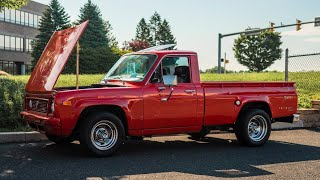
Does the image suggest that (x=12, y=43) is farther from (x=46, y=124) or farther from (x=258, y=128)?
(x=46, y=124)

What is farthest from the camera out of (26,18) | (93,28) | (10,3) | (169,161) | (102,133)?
(26,18)

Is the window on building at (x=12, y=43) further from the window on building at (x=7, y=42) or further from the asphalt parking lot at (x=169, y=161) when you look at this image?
the asphalt parking lot at (x=169, y=161)

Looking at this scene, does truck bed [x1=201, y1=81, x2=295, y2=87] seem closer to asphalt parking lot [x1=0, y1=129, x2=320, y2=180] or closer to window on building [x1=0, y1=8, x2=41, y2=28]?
asphalt parking lot [x1=0, y1=129, x2=320, y2=180]

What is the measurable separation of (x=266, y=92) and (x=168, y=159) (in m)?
2.93

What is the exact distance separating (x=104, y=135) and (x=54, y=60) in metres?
1.86

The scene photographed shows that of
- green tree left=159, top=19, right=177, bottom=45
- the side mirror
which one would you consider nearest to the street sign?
the side mirror

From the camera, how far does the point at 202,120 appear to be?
857 cm

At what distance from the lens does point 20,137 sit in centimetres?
920

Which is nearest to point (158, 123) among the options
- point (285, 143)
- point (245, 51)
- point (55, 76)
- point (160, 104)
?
point (160, 104)

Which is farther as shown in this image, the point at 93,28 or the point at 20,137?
the point at 93,28

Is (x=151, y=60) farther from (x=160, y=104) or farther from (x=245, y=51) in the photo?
(x=245, y=51)

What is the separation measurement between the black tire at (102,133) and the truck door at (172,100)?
586 mm

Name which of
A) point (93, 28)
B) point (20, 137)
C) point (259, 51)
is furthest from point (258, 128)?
point (259, 51)

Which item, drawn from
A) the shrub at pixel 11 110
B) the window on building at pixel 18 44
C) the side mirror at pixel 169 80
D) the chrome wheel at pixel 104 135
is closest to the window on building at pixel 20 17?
the window on building at pixel 18 44
